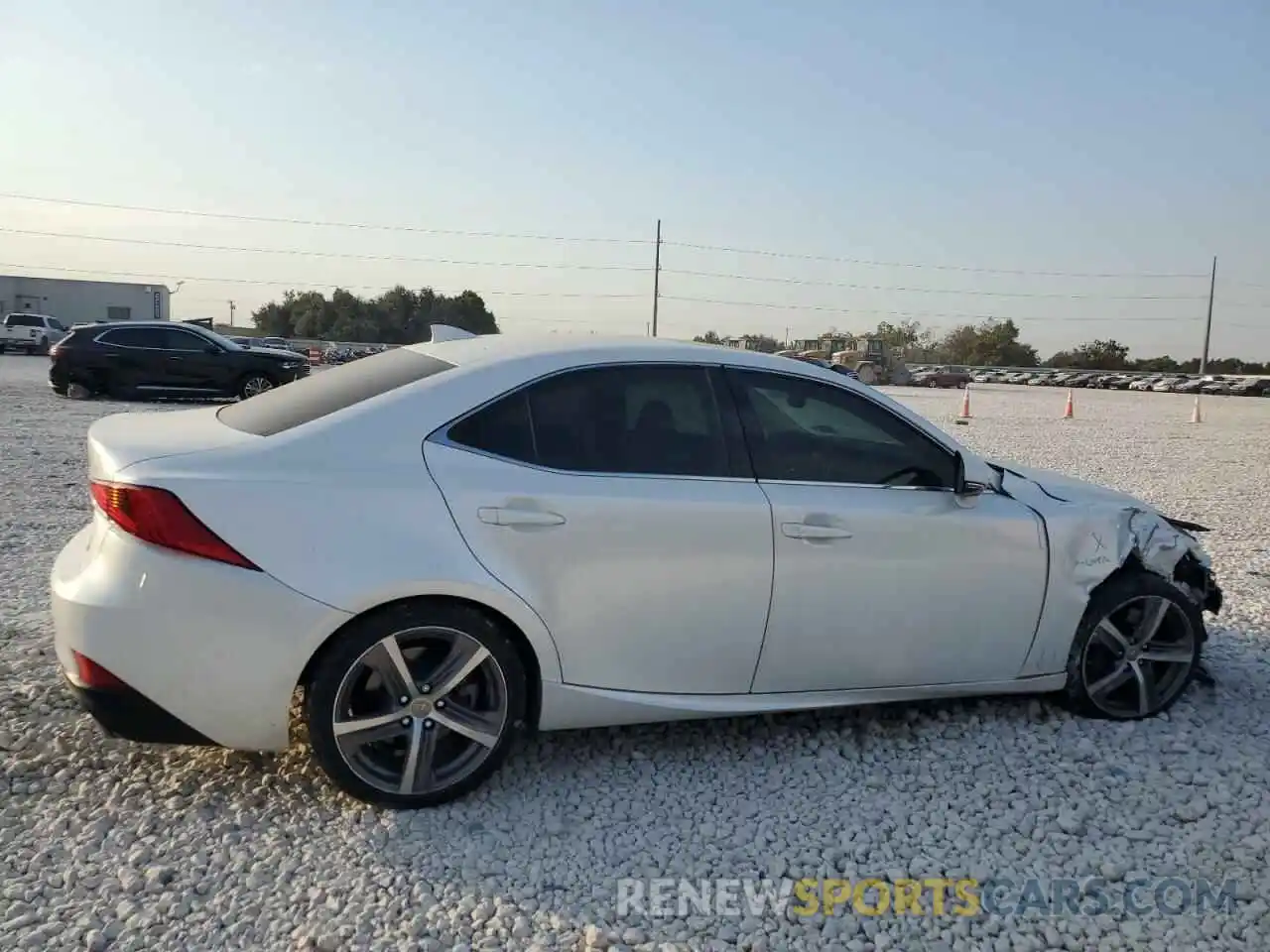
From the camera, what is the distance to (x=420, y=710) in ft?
9.86

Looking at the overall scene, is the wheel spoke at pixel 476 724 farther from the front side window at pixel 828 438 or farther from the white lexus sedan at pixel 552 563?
the front side window at pixel 828 438

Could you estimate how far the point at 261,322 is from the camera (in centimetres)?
8956

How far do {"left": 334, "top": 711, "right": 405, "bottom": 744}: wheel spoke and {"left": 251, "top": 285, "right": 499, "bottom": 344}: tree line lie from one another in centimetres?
7729

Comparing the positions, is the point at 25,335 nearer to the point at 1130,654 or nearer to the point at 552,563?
the point at 552,563

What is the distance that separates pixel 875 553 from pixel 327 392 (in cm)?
205

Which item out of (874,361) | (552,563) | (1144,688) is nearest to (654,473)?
(552,563)

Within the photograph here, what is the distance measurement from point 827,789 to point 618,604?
101 centimetres

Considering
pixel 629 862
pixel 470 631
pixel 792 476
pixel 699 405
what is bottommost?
pixel 629 862

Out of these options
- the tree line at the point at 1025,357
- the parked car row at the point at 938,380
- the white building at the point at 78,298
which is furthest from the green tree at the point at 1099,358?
the white building at the point at 78,298

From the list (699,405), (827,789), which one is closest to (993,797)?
(827,789)

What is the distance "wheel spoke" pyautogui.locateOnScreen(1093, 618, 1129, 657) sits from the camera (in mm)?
3881

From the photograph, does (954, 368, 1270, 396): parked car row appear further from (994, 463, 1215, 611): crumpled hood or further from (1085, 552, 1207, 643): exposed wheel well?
(1085, 552, 1207, 643): exposed wheel well

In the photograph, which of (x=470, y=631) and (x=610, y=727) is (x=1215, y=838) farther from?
(x=470, y=631)

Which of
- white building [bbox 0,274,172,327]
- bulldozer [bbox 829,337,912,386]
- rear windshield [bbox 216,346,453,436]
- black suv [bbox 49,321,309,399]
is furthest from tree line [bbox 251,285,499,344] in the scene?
rear windshield [bbox 216,346,453,436]
